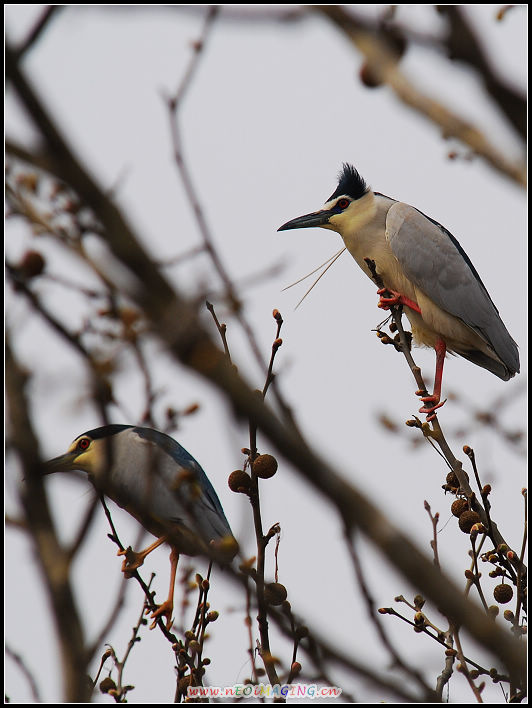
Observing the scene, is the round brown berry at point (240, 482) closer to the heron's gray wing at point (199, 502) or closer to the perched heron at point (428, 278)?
the heron's gray wing at point (199, 502)

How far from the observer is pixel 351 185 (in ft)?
17.0

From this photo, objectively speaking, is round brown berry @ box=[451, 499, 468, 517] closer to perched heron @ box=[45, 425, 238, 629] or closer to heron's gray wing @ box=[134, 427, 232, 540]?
perched heron @ box=[45, 425, 238, 629]

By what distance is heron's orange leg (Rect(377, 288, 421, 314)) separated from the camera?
14.5 feet

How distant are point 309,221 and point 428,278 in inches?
33.2

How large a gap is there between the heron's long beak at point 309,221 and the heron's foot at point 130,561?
2277mm

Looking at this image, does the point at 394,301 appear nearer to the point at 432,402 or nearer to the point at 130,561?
the point at 432,402

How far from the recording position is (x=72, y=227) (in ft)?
4.48

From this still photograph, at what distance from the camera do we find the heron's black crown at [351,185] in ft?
16.9

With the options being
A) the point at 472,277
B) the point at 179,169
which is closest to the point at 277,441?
the point at 179,169

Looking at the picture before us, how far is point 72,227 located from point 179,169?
478 millimetres

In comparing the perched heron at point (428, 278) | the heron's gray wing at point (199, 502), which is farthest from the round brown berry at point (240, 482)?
the perched heron at point (428, 278)

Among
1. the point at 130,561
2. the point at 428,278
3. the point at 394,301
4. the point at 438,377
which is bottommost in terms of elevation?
the point at 130,561

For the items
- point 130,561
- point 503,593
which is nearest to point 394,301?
point 503,593

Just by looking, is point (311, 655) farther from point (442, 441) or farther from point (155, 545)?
point (155, 545)
